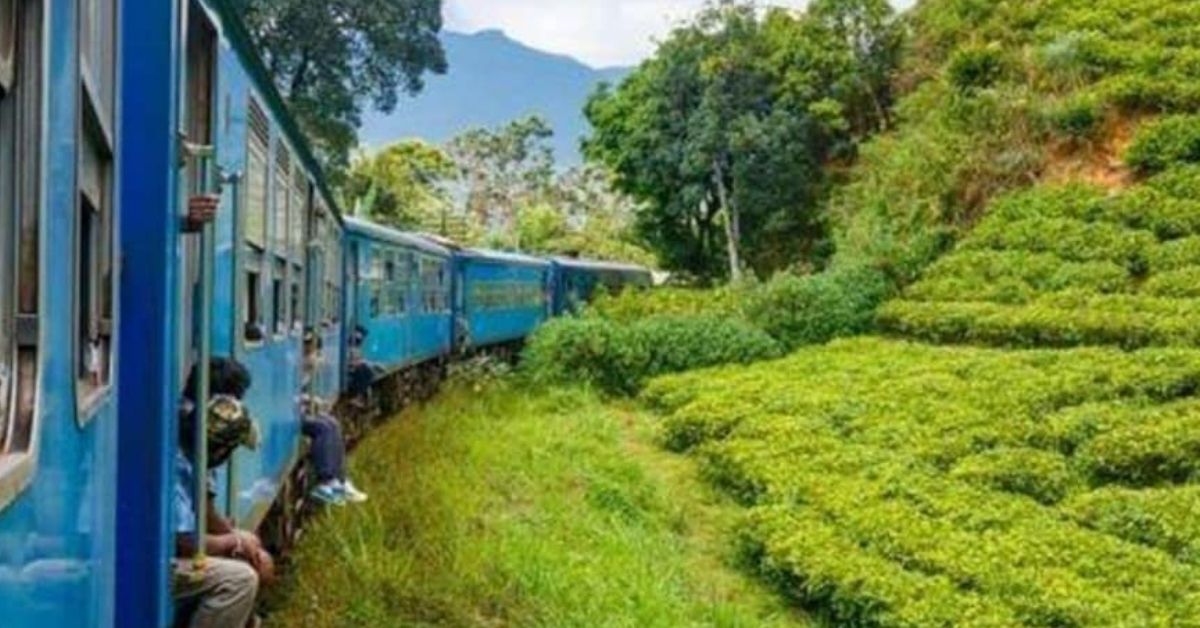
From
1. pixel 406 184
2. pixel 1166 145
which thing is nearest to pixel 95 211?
pixel 1166 145

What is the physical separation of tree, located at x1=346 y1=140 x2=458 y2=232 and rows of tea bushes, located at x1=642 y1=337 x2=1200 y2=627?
979 inches

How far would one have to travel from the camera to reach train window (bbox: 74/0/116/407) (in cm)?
241

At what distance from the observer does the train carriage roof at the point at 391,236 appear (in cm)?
1278

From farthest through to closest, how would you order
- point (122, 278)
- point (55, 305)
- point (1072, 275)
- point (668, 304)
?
1. point (668, 304)
2. point (1072, 275)
3. point (122, 278)
4. point (55, 305)

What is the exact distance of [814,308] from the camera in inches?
714

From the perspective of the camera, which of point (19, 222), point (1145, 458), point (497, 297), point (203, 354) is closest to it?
point (19, 222)

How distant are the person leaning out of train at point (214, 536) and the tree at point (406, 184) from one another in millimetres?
32387

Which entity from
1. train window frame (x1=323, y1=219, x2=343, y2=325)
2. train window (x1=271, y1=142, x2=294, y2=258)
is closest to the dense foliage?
train window frame (x1=323, y1=219, x2=343, y2=325)

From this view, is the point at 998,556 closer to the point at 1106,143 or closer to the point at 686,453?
the point at 686,453

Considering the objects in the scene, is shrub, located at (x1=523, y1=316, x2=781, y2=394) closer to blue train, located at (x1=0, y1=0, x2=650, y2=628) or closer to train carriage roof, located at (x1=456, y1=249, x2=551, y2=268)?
train carriage roof, located at (x1=456, y1=249, x2=551, y2=268)

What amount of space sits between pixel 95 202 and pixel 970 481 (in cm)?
813

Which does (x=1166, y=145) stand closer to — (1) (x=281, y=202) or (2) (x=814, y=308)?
(2) (x=814, y=308)

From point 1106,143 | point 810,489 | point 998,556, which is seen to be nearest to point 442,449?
point 810,489

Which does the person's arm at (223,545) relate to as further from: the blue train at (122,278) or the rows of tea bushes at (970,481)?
the rows of tea bushes at (970,481)
